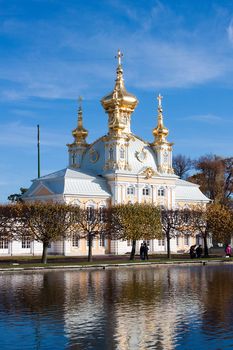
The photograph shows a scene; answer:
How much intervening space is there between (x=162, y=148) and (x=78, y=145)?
1037 cm

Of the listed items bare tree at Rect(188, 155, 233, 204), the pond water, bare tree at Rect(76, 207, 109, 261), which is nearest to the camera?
the pond water

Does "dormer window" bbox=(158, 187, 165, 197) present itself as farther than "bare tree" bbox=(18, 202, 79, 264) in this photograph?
Yes

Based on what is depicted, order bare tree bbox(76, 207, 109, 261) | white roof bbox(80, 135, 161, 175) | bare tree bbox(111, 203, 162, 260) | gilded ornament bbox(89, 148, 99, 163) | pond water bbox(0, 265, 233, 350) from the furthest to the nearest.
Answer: gilded ornament bbox(89, 148, 99, 163)
white roof bbox(80, 135, 161, 175)
bare tree bbox(111, 203, 162, 260)
bare tree bbox(76, 207, 109, 261)
pond water bbox(0, 265, 233, 350)

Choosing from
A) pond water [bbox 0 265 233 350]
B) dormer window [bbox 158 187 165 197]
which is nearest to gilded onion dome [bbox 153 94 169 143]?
dormer window [bbox 158 187 165 197]

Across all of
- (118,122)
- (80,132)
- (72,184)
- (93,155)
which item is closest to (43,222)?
(72,184)

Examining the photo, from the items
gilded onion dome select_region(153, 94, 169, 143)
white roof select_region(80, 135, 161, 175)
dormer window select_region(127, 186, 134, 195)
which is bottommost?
dormer window select_region(127, 186, 134, 195)

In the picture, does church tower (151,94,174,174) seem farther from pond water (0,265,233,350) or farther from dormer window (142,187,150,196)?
pond water (0,265,233,350)

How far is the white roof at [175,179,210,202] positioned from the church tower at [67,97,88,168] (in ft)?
40.0

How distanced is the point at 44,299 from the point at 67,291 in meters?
2.91

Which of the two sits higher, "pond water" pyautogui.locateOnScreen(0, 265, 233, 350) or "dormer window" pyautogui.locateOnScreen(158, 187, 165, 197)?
"dormer window" pyautogui.locateOnScreen(158, 187, 165, 197)

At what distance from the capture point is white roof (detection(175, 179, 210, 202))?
2990 inches

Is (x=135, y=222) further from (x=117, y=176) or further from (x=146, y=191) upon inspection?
(x=146, y=191)

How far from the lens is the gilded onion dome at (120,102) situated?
74.6 metres

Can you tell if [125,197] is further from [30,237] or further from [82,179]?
[30,237]
